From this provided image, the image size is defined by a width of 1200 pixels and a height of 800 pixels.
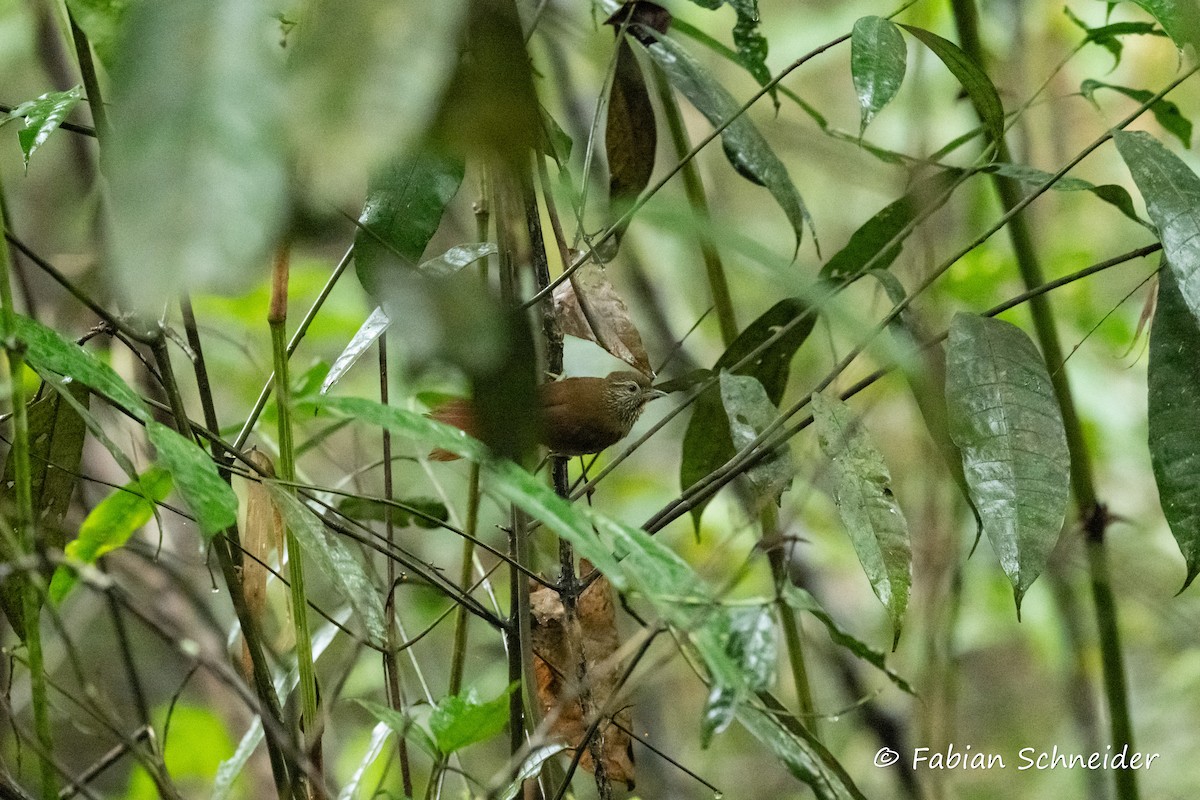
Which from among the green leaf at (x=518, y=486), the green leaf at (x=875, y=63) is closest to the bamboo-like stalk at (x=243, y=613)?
the green leaf at (x=518, y=486)

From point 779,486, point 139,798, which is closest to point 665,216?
point 779,486

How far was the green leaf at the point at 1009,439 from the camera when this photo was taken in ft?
3.08

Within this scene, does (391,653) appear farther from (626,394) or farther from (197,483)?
(626,394)

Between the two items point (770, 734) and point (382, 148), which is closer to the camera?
point (382, 148)

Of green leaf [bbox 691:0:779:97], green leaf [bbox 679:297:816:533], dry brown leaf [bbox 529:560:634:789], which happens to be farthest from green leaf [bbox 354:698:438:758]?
green leaf [bbox 691:0:779:97]

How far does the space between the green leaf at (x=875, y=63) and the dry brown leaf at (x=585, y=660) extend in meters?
0.56

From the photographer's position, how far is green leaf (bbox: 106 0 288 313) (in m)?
0.26

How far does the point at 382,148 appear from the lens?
0.28 metres

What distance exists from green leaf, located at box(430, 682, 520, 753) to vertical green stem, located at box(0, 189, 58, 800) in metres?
0.29

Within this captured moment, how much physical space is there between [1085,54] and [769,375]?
2.24 meters

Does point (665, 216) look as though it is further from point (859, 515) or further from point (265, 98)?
point (859, 515)

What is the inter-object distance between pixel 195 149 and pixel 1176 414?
100 centimetres

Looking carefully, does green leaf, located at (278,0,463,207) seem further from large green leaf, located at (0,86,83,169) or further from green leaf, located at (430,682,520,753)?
large green leaf, located at (0,86,83,169)

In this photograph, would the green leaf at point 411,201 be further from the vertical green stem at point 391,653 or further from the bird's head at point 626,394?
A: the bird's head at point 626,394
